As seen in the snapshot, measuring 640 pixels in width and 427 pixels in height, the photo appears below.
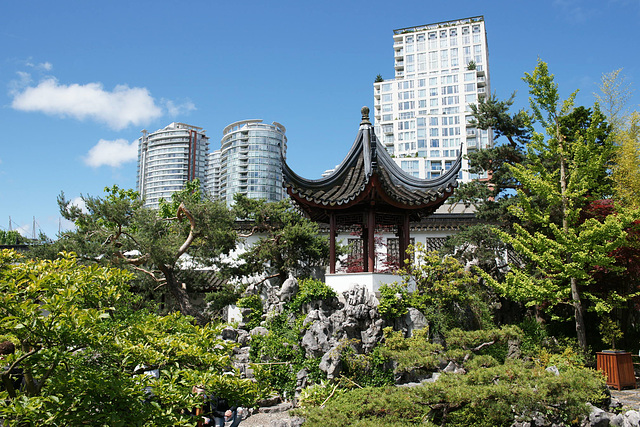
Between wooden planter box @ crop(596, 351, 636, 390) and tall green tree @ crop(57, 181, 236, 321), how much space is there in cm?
1142

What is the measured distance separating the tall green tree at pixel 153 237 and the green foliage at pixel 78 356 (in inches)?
379

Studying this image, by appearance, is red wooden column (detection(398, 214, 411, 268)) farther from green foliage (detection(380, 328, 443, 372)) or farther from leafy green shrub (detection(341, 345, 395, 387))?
leafy green shrub (detection(341, 345, 395, 387))

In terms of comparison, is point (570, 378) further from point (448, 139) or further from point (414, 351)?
point (448, 139)

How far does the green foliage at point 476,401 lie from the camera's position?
254 inches

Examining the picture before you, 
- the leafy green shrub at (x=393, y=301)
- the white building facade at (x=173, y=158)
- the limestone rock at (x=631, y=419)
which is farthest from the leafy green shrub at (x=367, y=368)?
the white building facade at (x=173, y=158)

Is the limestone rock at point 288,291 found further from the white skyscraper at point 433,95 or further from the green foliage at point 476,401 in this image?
the white skyscraper at point 433,95

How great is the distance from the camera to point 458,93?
189 ft

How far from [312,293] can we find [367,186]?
289cm

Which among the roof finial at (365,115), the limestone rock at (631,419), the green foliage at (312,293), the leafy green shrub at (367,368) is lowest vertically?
the limestone rock at (631,419)

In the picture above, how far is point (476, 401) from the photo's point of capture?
6441 millimetres

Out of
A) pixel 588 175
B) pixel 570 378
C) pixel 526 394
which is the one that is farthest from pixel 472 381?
pixel 588 175

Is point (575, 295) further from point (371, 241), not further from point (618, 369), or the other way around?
point (371, 241)

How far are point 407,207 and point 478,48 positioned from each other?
185 feet

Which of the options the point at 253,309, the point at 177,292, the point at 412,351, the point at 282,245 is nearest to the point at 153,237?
the point at 177,292
